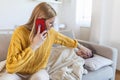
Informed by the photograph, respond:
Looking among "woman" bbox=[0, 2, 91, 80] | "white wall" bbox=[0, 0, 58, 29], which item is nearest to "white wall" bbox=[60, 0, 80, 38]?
"white wall" bbox=[0, 0, 58, 29]

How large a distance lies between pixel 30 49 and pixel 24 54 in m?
0.05

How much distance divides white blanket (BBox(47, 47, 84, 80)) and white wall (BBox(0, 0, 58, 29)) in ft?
3.10

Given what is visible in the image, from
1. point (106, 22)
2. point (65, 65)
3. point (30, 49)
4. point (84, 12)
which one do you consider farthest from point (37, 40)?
point (84, 12)

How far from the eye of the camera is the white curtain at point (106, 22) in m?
2.60

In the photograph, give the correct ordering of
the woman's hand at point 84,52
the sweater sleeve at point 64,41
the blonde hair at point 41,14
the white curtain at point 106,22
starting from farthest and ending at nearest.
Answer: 1. the white curtain at point 106,22
2. the woman's hand at point 84,52
3. the sweater sleeve at point 64,41
4. the blonde hair at point 41,14

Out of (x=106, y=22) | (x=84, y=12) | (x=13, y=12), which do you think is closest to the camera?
(x=13, y=12)

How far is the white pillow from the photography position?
176 centimetres

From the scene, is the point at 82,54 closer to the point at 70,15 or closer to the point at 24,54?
the point at 24,54

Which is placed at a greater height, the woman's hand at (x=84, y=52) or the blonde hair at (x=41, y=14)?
the blonde hair at (x=41, y=14)

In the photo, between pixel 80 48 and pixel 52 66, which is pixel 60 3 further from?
pixel 52 66

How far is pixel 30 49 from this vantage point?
1.30 m

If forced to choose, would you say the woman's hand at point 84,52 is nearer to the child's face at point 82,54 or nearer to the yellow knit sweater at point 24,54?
the child's face at point 82,54

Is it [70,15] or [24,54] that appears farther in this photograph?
[70,15]

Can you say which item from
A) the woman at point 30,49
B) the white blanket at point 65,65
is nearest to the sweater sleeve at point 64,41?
the white blanket at point 65,65
